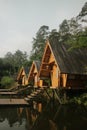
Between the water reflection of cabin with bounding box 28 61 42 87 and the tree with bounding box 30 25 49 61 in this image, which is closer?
the water reflection of cabin with bounding box 28 61 42 87

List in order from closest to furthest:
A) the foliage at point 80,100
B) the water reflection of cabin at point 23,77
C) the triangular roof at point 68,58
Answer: the foliage at point 80,100 → the triangular roof at point 68,58 → the water reflection of cabin at point 23,77

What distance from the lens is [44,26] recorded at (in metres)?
77.6

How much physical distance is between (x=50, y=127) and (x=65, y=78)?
11.6 m

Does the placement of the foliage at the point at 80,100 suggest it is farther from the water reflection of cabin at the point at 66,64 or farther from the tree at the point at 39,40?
the tree at the point at 39,40

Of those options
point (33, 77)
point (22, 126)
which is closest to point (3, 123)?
point (22, 126)

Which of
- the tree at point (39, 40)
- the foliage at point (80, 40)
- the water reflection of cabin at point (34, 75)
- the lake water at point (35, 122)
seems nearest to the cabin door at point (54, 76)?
the foliage at point (80, 40)

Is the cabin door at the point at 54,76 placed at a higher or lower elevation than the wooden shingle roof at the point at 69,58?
lower

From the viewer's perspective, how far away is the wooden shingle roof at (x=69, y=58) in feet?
77.0

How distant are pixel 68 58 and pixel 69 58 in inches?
4.5

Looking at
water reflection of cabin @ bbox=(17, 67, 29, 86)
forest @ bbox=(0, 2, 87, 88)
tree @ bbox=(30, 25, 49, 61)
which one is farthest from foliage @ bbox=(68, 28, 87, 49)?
tree @ bbox=(30, 25, 49, 61)

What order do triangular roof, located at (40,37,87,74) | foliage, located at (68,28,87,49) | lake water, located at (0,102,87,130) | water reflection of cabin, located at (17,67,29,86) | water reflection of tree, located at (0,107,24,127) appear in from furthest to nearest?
water reflection of cabin, located at (17,67,29,86)
foliage, located at (68,28,87,49)
triangular roof, located at (40,37,87,74)
water reflection of tree, located at (0,107,24,127)
lake water, located at (0,102,87,130)

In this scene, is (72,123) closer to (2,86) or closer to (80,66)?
(80,66)

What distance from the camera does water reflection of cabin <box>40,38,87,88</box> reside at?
23.6m

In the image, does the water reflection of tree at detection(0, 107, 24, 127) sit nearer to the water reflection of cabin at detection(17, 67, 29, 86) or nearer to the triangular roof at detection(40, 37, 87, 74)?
the triangular roof at detection(40, 37, 87, 74)
